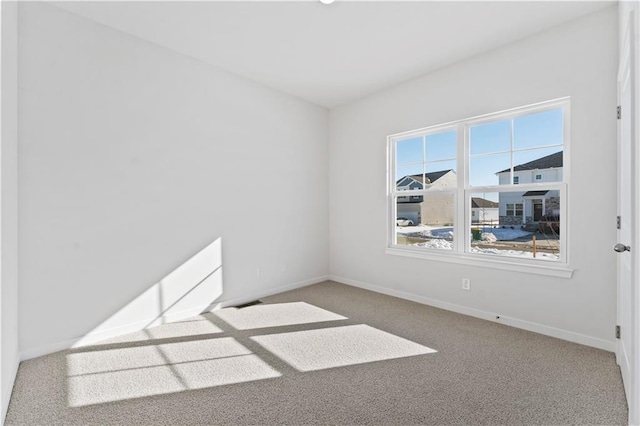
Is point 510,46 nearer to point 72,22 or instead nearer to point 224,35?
point 224,35

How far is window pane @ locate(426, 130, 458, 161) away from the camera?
143 inches

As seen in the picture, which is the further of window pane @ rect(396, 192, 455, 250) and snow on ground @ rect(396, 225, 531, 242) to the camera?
window pane @ rect(396, 192, 455, 250)

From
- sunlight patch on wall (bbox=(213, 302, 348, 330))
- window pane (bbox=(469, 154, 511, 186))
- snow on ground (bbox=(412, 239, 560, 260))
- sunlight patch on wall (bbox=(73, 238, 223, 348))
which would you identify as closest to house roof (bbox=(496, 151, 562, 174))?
window pane (bbox=(469, 154, 511, 186))

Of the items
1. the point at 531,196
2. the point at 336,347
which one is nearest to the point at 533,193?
the point at 531,196

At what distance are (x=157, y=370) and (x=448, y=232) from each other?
3.24 m

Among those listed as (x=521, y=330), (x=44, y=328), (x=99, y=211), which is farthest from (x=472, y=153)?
(x=44, y=328)

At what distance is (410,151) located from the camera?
409 cm

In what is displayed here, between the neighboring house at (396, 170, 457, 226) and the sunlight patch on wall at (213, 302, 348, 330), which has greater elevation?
the neighboring house at (396, 170, 457, 226)

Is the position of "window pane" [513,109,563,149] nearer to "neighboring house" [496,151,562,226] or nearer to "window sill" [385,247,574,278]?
"neighboring house" [496,151,562,226]

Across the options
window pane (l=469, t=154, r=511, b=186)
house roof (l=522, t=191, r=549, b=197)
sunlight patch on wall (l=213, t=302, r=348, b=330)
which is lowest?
sunlight patch on wall (l=213, t=302, r=348, b=330)

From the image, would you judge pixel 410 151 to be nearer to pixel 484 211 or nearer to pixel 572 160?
pixel 484 211

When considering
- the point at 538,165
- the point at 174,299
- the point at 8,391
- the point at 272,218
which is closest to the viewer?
the point at 8,391

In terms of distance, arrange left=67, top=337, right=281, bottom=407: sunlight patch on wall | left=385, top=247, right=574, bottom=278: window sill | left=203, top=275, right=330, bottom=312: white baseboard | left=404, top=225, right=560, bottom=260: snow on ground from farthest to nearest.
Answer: left=203, top=275, right=330, bottom=312: white baseboard
left=404, top=225, right=560, bottom=260: snow on ground
left=385, top=247, right=574, bottom=278: window sill
left=67, top=337, right=281, bottom=407: sunlight patch on wall

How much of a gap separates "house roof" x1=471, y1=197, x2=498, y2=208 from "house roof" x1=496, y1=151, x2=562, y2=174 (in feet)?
1.36
